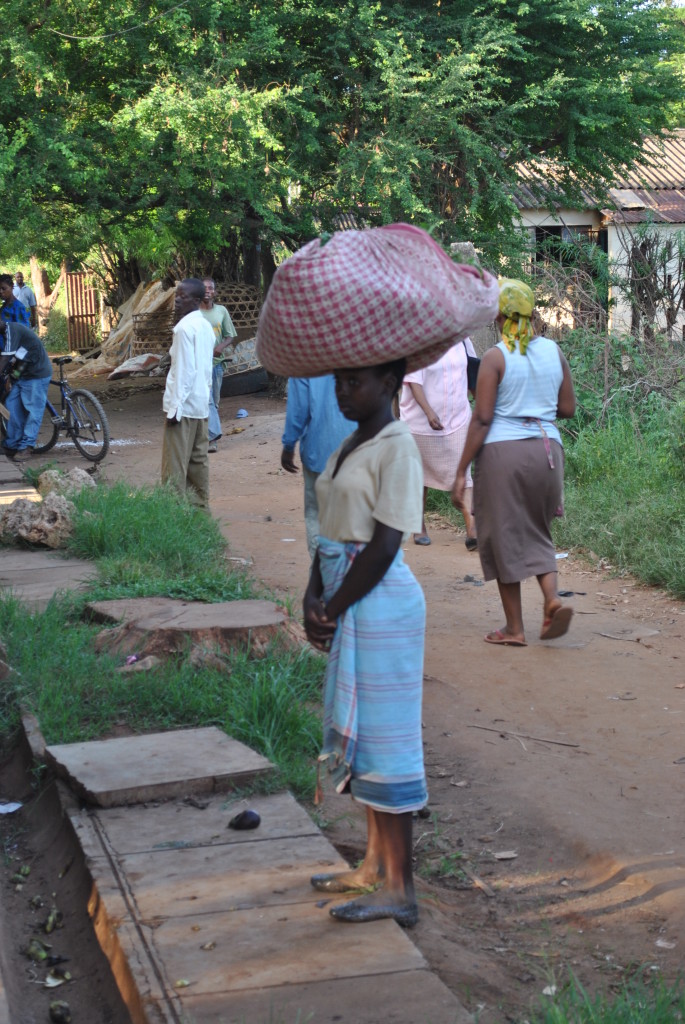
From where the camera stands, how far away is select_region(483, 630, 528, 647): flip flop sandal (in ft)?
19.8

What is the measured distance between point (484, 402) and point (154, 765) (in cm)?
266

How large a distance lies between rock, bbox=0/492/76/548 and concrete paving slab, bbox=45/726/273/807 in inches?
143

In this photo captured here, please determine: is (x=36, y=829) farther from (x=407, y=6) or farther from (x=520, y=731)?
(x=407, y=6)

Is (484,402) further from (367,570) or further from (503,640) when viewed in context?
(367,570)

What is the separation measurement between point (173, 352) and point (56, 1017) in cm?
584

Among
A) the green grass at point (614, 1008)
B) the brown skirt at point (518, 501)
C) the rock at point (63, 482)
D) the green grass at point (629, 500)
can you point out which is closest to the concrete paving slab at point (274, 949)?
the green grass at point (614, 1008)

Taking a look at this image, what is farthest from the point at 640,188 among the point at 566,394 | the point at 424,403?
the point at 566,394

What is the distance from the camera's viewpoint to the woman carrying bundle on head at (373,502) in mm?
2807

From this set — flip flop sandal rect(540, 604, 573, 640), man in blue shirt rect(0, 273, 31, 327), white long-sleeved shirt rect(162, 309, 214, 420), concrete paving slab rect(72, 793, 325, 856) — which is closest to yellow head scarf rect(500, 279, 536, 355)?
flip flop sandal rect(540, 604, 573, 640)

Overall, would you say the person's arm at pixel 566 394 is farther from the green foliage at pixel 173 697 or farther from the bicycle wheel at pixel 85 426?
the bicycle wheel at pixel 85 426

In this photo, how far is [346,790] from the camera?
3049 millimetres

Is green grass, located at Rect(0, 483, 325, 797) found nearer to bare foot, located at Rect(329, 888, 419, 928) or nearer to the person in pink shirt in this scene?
bare foot, located at Rect(329, 888, 419, 928)

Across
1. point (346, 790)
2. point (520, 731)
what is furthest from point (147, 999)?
point (520, 731)

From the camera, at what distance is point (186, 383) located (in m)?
8.15
